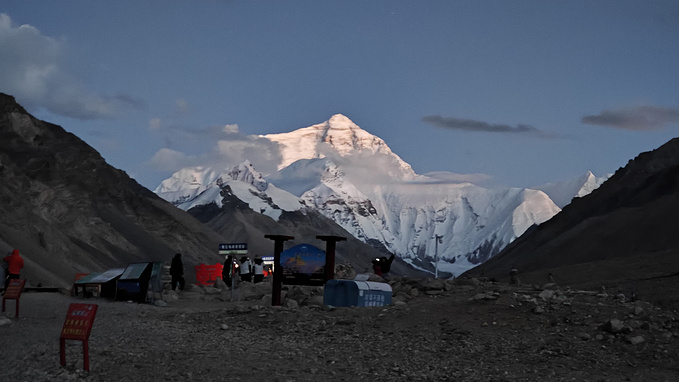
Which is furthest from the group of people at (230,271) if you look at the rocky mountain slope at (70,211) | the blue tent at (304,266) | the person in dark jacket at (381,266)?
the rocky mountain slope at (70,211)

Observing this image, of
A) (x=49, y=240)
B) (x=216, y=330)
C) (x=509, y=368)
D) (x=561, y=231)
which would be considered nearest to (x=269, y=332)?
(x=216, y=330)

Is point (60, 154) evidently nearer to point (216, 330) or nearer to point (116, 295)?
point (116, 295)

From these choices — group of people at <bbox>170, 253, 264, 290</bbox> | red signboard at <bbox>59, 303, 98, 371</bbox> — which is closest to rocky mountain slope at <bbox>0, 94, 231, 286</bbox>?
group of people at <bbox>170, 253, 264, 290</bbox>

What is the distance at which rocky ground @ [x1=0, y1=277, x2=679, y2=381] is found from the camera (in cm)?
1394

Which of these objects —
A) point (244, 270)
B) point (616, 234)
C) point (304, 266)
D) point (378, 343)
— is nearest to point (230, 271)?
point (244, 270)

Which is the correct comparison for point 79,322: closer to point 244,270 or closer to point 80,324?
point 80,324

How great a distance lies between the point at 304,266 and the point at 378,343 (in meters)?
7.62

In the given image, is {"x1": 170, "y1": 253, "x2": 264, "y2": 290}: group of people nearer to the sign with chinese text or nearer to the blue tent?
the blue tent

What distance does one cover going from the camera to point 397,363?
48.9 feet

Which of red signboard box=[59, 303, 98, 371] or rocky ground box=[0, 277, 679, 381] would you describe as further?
rocky ground box=[0, 277, 679, 381]

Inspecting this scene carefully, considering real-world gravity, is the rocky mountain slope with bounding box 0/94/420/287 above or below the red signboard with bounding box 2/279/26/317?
above

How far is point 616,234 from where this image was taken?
261 feet

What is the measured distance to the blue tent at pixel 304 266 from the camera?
2423cm

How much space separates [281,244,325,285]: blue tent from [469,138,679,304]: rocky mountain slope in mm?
25258
